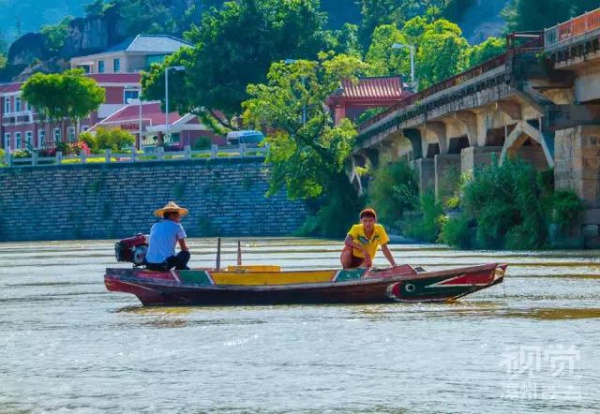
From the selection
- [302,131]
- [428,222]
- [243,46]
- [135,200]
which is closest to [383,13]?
[243,46]

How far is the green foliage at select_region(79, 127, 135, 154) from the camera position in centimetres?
11991

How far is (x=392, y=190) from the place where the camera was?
7406 centimetres

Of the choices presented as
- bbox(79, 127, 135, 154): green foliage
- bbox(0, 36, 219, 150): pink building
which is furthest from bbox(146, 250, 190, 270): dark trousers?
bbox(0, 36, 219, 150): pink building

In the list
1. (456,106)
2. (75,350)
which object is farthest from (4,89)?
(75,350)

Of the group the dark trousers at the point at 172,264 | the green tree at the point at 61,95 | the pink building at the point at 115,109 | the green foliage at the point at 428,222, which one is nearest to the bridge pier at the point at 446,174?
the green foliage at the point at 428,222

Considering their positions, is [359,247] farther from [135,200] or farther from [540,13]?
[540,13]

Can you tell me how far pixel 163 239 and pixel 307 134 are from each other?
48844 millimetres

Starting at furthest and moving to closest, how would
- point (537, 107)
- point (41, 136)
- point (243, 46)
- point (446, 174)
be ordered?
1. point (41, 136)
2. point (243, 46)
3. point (446, 174)
4. point (537, 107)

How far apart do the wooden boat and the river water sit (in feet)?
1.08

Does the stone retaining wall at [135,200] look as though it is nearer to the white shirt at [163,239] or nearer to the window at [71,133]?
the window at [71,133]

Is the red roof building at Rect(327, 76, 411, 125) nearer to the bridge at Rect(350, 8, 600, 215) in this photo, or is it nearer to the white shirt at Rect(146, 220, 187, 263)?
the bridge at Rect(350, 8, 600, 215)

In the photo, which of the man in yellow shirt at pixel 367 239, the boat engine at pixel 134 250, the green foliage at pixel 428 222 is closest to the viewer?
the man in yellow shirt at pixel 367 239

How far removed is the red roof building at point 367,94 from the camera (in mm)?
94438

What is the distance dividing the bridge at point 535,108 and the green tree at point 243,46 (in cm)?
5134
